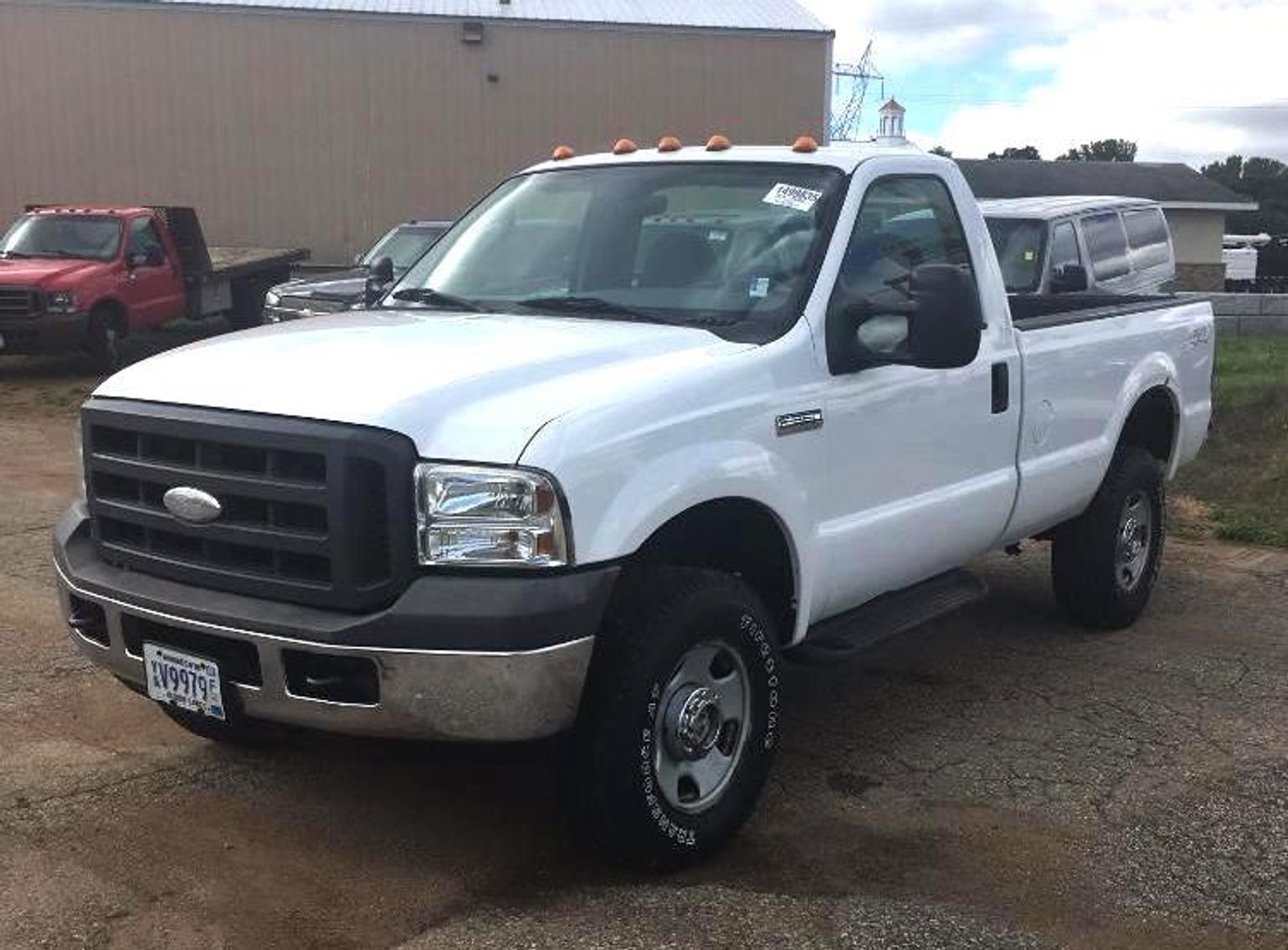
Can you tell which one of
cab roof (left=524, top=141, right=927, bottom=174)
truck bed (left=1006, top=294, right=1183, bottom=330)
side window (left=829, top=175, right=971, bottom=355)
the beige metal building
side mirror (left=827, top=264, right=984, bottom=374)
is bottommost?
truck bed (left=1006, top=294, right=1183, bottom=330)

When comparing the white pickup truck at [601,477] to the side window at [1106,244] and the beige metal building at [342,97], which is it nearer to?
the side window at [1106,244]

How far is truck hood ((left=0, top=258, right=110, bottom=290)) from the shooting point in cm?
1541

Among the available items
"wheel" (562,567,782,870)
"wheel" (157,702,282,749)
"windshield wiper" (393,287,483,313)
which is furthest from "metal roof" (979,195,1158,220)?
"wheel" (157,702,282,749)

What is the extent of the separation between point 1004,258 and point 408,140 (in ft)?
55.9

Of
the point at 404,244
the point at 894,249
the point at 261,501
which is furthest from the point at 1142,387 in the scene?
the point at 404,244

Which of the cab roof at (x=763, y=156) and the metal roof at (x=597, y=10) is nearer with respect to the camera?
the cab roof at (x=763, y=156)

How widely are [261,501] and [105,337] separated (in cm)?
1372

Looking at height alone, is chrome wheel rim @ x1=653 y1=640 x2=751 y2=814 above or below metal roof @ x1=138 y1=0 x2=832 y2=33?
below

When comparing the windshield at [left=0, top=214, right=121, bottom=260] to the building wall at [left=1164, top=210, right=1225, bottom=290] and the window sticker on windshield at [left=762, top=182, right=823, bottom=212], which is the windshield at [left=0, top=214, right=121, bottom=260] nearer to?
the window sticker on windshield at [left=762, top=182, right=823, bottom=212]

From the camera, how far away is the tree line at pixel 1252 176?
75688 millimetres

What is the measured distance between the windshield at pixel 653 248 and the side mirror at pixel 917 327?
7.2 inches

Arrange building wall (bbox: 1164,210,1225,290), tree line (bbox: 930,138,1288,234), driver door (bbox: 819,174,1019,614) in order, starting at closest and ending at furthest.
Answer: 1. driver door (bbox: 819,174,1019,614)
2. building wall (bbox: 1164,210,1225,290)
3. tree line (bbox: 930,138,1288,234)

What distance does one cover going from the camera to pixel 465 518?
3.45 metres

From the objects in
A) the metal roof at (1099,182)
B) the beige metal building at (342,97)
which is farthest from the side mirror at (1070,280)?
the metal roof at (1099,182)
